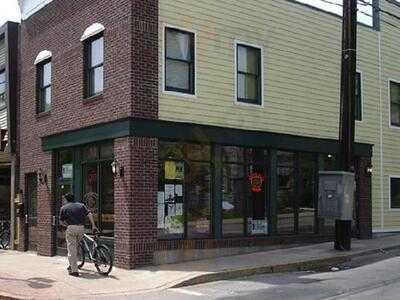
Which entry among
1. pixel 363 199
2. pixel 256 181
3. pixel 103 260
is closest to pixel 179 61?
pixel 256 181

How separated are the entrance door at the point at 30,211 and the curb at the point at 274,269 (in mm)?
8697

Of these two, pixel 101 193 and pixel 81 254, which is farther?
pixel 101 193

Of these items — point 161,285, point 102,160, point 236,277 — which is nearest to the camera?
point 161,285

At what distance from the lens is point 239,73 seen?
60.1 ft

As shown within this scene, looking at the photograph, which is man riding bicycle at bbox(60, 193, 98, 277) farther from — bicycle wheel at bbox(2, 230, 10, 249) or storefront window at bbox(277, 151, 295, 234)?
bicycle wheel at bbox(2, 230, 10, 249)

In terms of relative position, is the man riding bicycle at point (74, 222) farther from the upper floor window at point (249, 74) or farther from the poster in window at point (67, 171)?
the upper floor window at point (249, 74)

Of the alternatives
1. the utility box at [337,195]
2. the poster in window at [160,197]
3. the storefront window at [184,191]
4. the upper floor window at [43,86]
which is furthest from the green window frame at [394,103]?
the upper floor window at [43,86]

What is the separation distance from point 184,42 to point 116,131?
2.95 metres

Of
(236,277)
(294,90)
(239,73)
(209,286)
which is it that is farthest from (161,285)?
(294,90)

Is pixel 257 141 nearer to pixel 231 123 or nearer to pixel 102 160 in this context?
pixel 231 123

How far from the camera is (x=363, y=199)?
2178 cm

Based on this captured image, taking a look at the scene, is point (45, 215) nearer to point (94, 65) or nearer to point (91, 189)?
point (91, 189)

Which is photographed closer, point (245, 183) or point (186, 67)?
point (186, 67)

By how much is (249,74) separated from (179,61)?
8.54 feet
